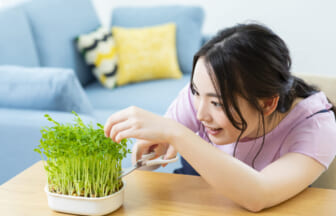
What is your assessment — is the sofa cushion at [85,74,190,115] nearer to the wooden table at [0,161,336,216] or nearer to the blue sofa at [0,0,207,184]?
the blue sofa at [0,0,207,184]

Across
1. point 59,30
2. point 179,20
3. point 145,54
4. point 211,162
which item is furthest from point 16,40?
point 211,162

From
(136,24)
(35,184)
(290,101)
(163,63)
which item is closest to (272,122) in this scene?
(290,101)

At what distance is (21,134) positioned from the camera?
1784 mm

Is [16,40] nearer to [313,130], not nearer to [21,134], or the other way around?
[21,134]

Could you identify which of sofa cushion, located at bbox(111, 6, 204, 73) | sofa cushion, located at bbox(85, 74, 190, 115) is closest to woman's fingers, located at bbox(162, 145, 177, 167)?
sofa cushion, located at bbox(85, 74, 190, 115)

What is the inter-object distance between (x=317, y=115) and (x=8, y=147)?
1.26 meters

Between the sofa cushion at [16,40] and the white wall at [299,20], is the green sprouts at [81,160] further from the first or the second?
the white wall at [299,20]

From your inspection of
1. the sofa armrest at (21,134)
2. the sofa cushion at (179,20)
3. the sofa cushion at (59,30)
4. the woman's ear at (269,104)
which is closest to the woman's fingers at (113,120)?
the woman's ear at (269,104)

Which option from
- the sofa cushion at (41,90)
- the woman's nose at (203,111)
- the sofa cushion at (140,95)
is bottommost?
the sofa cushion at (140,95)

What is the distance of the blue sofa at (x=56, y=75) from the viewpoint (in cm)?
182

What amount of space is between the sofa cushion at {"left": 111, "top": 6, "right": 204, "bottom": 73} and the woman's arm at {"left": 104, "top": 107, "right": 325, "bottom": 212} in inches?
102

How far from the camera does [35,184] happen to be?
108 cm

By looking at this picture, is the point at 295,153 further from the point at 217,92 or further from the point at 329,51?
the point at 329,51

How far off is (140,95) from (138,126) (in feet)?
6.83
